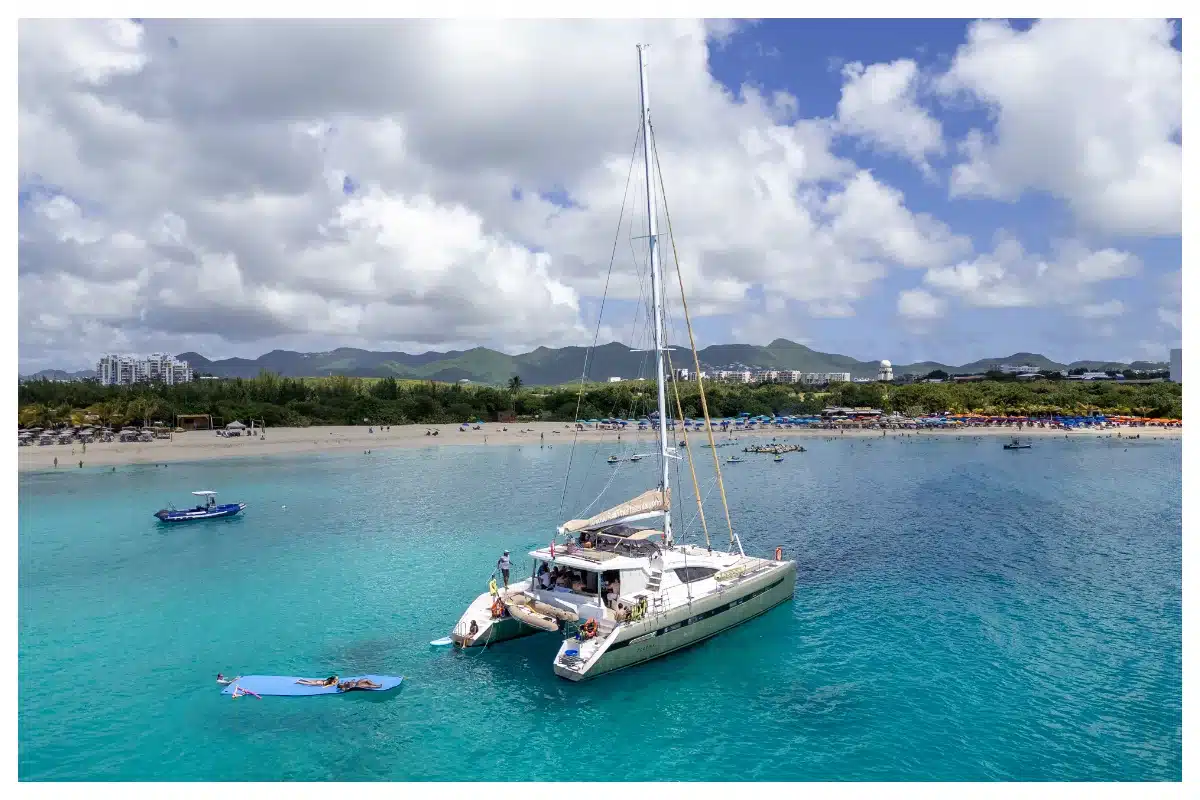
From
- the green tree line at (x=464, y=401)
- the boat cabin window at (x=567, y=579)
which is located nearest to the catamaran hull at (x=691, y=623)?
the boat cabin window at (x=567, y=579)

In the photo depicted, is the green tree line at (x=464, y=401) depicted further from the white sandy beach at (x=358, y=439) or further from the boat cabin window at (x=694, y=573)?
the boat cabin window at (x=694, y=573)

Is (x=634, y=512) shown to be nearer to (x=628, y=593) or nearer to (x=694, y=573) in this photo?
(x=694, y=573)

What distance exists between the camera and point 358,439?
107875mm

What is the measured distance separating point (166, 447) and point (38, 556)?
62.7 m

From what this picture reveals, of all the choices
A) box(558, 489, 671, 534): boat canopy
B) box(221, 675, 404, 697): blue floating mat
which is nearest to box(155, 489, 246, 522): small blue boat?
box(221, 675, 404, 697): blue floating mat

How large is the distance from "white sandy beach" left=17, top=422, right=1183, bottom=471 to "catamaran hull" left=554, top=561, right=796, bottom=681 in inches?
2061

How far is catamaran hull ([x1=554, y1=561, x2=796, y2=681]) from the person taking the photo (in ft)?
69.3

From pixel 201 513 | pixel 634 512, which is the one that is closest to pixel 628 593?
pixel 634 512

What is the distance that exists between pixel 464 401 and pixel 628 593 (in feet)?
420

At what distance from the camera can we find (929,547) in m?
37.9

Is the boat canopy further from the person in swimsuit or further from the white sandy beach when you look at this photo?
the white sandy beach

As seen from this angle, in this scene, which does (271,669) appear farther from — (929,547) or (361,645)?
(929,547)

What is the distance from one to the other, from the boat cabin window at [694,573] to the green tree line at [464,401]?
9536 cm

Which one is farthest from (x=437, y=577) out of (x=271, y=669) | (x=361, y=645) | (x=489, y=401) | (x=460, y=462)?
(x=489, y=401)
